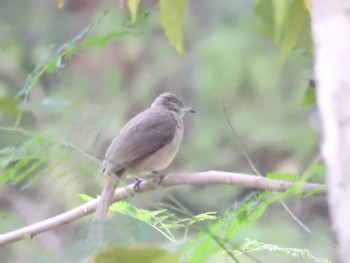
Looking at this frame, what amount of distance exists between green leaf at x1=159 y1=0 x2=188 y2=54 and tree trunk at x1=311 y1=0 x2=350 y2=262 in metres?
0.36

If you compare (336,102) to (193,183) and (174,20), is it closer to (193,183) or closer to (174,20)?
(174,20)

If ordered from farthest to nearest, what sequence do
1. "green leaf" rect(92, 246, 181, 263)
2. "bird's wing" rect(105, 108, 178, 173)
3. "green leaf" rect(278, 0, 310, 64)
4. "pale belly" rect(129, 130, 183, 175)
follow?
"pale belly" rect(129, 130, 183, 175)
"bird's wing" rect(105, 108, 178, 173)
"green leaf" rect(278, 0, 310, 64)
"green leaf" rect(92, 246, 181, 263)

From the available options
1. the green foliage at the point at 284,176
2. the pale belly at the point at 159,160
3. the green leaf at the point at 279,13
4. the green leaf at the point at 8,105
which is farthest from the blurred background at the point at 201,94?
the green leaf at the point at 8,105

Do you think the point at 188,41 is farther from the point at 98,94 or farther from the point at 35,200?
the point at 35,200

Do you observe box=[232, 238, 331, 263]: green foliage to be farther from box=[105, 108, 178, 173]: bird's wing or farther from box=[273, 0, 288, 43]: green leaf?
box=[105, 108, 178, 173]: bird's wing

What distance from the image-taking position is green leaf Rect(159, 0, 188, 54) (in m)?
1.37

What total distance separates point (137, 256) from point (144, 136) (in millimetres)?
2537

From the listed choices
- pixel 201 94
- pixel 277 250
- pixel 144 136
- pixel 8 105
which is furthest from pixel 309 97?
pixel 201 94

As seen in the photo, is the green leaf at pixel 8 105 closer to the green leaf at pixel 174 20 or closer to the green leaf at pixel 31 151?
the green leaf at pixel 174 20

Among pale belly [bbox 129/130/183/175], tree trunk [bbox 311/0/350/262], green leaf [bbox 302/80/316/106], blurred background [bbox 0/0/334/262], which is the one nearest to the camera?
tree trunk [bbox 311/0/350/262]

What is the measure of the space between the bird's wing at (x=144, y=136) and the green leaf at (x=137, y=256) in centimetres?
196

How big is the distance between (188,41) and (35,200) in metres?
2.10

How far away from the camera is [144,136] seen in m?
3.67

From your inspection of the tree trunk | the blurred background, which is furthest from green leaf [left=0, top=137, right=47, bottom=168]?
the blurred background
